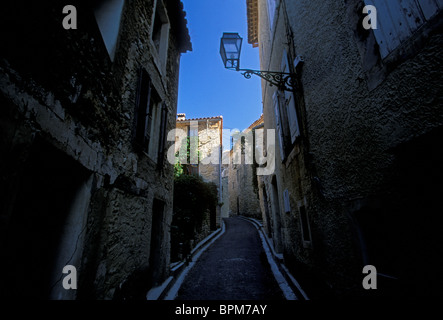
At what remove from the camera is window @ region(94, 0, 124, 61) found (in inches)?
114

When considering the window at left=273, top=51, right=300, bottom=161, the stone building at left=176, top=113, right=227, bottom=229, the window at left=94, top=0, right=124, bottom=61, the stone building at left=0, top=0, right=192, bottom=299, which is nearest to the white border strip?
the stone building at left=0, top=0, right=192, bottom=299

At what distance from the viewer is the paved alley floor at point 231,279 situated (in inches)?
159

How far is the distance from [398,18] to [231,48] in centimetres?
264

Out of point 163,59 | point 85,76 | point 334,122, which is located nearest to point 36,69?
point 85,76

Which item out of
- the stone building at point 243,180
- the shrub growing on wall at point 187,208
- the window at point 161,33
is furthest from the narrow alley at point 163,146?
the stone building at point 243,180

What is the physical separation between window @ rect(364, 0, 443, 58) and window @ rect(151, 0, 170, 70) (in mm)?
4358

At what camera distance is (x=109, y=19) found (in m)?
3.02

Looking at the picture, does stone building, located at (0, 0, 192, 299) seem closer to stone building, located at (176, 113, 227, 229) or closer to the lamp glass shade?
the lamp glass shade

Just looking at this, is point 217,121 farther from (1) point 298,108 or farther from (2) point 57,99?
(2) point 57,99

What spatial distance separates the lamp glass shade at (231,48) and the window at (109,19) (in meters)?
1.77

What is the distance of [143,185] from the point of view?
3.77 m

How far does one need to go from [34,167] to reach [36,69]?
795mm

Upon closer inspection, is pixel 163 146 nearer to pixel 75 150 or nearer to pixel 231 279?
pixel 75 150

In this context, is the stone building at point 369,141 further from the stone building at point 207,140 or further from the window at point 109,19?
the stone building at point 207,140
